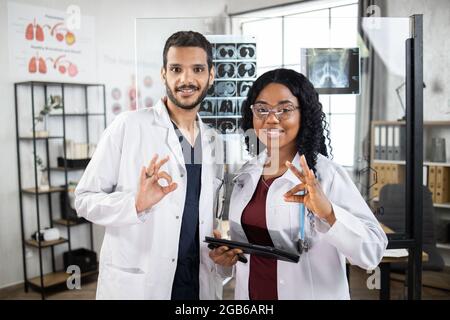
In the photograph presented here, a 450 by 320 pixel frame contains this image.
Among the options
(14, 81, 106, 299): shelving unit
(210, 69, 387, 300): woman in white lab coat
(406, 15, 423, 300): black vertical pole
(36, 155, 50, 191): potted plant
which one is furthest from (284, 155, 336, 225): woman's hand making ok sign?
(36, 155, 50, 191): potted plant

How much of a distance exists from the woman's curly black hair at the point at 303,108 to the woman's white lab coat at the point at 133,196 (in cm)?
13

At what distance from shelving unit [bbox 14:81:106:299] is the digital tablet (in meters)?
0.37

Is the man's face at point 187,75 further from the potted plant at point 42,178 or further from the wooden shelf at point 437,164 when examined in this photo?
the potted plant at point 42,178

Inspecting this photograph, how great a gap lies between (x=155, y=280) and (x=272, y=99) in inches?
18.8

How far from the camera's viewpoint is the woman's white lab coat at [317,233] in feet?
2.54

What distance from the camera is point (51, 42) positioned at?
0.91m

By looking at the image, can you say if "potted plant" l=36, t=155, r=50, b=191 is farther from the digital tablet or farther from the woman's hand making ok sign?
the woman's hand making ok sign

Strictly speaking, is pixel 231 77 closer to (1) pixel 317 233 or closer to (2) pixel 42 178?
(1) pixel 317 233

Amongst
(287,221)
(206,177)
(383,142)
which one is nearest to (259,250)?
(287,221)

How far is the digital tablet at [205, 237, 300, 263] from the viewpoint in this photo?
30.3 inches

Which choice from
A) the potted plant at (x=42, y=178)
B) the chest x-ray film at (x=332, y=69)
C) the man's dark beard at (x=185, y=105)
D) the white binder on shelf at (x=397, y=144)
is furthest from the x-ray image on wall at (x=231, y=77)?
the potted plant at (x=42, y=178)

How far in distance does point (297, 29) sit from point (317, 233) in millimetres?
456

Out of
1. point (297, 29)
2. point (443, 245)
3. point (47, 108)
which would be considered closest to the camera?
point (297, 29)

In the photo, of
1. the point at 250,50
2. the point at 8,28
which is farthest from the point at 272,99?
the point at 8,28
